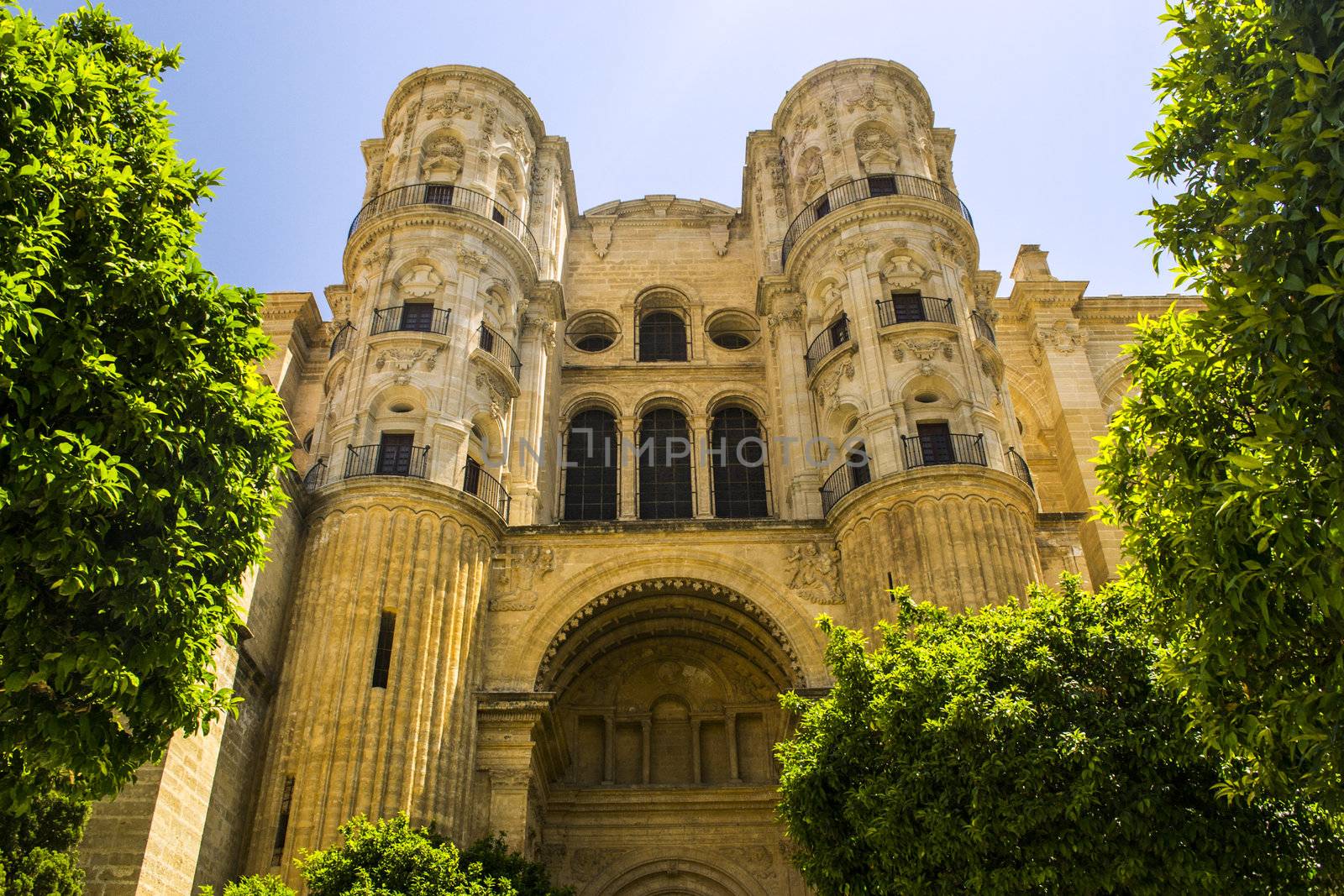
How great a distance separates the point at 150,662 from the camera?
853cm

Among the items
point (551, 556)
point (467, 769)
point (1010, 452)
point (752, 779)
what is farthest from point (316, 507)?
point (1010, 452)

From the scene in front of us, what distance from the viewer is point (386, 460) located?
19.1 metres

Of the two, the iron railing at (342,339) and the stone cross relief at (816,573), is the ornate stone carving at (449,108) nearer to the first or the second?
the iron railing at (342,339)

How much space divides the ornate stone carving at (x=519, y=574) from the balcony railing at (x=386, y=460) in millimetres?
2139

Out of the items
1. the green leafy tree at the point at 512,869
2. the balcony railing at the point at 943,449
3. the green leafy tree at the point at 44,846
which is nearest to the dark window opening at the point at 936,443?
the balcony railing at the point at 943,449

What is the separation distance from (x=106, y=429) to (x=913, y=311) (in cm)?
1591

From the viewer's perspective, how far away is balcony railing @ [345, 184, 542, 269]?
22.4 metres

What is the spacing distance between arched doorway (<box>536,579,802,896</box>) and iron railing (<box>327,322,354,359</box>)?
294 inches

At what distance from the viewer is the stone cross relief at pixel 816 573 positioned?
1852 cm

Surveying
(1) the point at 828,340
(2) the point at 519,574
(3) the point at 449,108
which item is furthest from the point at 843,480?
(3) the point at 449,108

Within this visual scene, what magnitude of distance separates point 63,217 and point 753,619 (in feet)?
43.7

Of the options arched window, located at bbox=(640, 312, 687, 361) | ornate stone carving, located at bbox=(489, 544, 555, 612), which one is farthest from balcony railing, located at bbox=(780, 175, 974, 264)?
ornate stone carving, located at bbox=(489, 544, 555, 612)

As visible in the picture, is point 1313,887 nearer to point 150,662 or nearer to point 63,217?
point 150,662

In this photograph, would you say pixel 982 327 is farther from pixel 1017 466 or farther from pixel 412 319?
pixel 412 319
